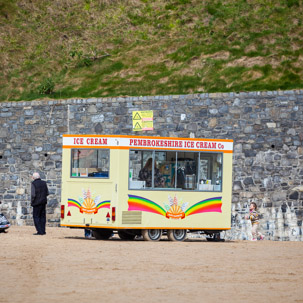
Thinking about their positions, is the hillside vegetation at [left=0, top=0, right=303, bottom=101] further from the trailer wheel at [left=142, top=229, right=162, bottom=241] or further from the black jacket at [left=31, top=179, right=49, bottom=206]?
the trailer wheel at [left=142, top=229, right=162, bottom=241]

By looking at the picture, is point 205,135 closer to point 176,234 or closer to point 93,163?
point 176,234

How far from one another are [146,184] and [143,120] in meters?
5.31

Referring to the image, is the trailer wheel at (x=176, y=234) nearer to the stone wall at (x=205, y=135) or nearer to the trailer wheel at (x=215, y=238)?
the trailer wheel at (x=215, y=238)

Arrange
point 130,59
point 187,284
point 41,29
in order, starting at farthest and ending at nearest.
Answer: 1. point 41,29
2. point 130,59
3. point 187,284

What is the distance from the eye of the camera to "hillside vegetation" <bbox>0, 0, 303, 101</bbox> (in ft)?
91.4

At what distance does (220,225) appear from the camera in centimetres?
2148

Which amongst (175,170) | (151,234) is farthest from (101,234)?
(175,170)

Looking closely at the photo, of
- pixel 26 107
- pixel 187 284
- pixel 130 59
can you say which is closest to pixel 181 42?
pixel 130 59

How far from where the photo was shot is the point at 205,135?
2519cm

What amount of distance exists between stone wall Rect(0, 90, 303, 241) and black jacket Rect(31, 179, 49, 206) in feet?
15.0

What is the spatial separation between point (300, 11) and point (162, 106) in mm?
9116

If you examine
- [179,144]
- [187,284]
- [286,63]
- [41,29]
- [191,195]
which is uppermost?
[41,29]

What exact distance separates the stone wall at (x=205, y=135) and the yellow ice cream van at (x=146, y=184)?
124 inches

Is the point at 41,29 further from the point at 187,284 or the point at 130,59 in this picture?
the point at 187,284
